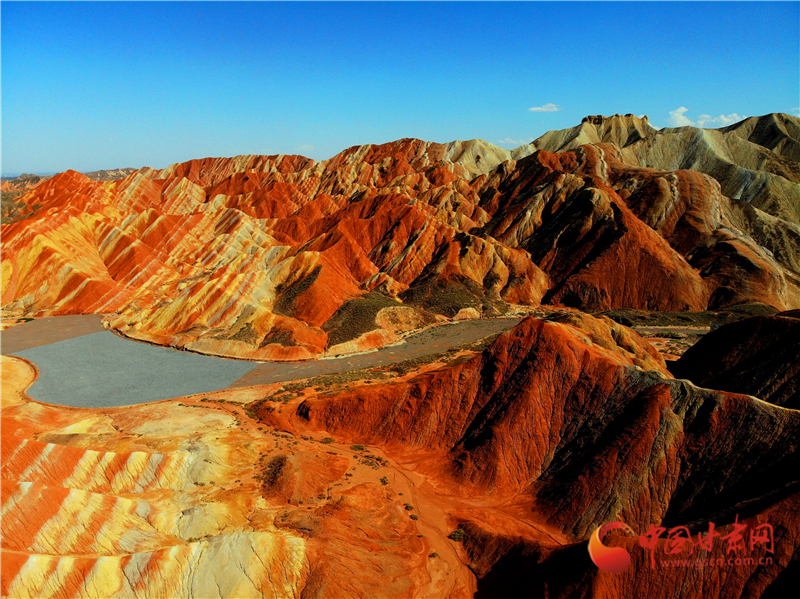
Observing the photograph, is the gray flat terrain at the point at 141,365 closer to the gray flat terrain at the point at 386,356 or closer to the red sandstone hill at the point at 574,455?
the gray flat terrain at the point at 386,356

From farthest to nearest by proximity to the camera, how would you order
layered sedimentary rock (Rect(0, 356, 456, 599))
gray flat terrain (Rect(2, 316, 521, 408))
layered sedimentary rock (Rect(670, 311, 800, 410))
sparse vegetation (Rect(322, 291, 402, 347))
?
sparse vegetation (Rect(322, 291, 402, 347)) → gray flat terrain (Rect(2, 316, 521, 408)) → layered sedimentary rock (Rect(670, 311, 800, 410)) → layered sedimentary rock (Rect(0, 356, 456, 599))

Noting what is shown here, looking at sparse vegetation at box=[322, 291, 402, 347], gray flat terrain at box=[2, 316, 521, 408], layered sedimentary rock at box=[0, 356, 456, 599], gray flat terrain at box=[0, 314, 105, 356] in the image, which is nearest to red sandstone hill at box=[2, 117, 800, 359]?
sparse vegetation at box=[322, 291, 402, 347]

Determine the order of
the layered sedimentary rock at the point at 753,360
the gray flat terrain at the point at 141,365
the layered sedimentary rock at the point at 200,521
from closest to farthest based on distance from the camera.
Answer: the layered sedimentary rock at the point at 200,521
the layered sedimentary rock at the point at 753,360
the gray flat terrain at the point at 141,365

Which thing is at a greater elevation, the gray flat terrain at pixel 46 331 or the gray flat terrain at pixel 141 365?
the gray flat terrain at pixel 46 331

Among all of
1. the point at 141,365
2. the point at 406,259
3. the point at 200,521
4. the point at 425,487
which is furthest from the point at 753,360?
the point at 406,259

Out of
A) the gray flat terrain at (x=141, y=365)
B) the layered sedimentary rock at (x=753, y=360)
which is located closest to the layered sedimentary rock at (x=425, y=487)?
the layered sedimentary rock at (x=753, y=360)

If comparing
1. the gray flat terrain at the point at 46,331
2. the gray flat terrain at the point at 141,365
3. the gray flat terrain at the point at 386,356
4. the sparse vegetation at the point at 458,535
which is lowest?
the sparse vegetation at the point at 458,535

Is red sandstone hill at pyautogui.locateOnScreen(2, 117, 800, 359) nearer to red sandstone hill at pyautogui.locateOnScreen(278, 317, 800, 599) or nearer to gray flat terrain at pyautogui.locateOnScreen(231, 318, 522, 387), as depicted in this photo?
gray flat terrain at pyautogui.locateOnScreen(231, 318, 522, 387)

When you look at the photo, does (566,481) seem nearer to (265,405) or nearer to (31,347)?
(265,405)
